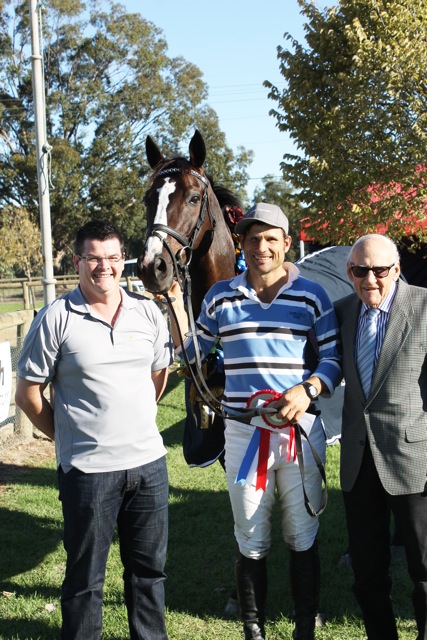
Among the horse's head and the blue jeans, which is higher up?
the horse's head

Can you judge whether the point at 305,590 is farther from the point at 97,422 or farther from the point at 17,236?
the point at 17,236

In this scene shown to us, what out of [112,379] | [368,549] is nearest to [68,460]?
[112,379]

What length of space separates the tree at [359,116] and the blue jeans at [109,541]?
8676 mm

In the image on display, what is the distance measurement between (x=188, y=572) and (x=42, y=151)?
6496 mm

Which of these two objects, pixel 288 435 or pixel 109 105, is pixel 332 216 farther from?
pixel 109 105

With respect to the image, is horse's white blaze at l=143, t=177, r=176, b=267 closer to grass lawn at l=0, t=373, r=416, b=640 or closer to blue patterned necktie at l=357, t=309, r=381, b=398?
blue patterned necktie at l=357, t=309, r=381, b=398

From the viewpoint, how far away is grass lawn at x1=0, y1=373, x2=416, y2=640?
138 inches

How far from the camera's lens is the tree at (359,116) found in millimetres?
10047

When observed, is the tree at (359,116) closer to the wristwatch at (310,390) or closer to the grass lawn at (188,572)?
the grass lawn at (188,572)

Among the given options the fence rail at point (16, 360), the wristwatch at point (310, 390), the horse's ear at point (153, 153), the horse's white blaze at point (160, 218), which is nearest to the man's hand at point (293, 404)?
the wristwatch at point (310, 390)

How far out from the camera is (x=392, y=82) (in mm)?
9953

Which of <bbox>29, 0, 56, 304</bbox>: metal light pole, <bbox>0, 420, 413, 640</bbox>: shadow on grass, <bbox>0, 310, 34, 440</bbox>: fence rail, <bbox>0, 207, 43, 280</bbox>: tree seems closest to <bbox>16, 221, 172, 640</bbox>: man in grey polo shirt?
<bbox>0, 420, 413, 640</bbox>: shadow on grass

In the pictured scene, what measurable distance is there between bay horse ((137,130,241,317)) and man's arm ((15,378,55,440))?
90 centimetres

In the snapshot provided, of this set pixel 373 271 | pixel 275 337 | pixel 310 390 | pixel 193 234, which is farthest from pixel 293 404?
pixel 193 234
